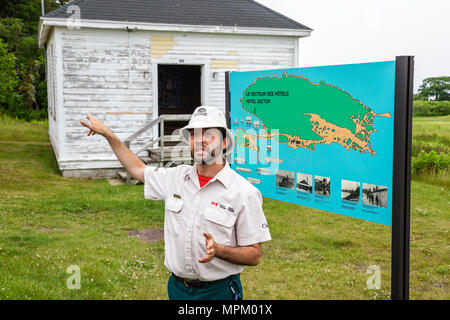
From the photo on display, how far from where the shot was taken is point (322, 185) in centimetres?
582

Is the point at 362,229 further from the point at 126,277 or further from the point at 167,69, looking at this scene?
the point at 167,69

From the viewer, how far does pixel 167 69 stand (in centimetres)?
2045

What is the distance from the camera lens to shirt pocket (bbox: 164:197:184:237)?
3.27 m

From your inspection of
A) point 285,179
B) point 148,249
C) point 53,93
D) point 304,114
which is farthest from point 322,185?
point 53,93

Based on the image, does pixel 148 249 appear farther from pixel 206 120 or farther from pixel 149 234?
pixel 206 120

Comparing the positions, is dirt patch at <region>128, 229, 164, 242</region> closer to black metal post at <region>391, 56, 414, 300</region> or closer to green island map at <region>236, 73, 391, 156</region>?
green island map at <region>236, 73, 391, 156</region>

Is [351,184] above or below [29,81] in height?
below

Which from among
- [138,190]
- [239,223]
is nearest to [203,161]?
[239,223]

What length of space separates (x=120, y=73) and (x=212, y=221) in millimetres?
12287

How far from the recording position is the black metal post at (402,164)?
15.4 feet

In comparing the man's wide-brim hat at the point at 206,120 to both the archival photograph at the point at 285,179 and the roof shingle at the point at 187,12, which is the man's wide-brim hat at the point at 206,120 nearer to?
the archival photograph at the point at 285,179
